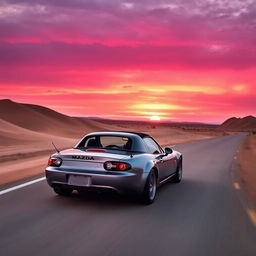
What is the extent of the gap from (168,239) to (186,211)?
2067 mm

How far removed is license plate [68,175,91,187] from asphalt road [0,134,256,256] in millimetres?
417

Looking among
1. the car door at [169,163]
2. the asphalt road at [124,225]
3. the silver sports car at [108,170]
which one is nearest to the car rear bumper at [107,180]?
the silver sports car at [108,170]

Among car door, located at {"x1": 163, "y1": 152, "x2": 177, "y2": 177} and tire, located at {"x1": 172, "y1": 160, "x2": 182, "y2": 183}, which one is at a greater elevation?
car door, located at {"x1": 163, "y1": 152, "x2": 177, "y2": 177}

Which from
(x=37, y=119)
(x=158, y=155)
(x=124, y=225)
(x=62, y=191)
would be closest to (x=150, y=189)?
(x=158, y=155)

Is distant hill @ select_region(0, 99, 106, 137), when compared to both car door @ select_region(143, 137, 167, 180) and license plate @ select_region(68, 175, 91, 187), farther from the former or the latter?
license plate @ select_region(68, 175, 91, 187)

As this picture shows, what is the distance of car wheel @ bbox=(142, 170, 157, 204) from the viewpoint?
8.69m

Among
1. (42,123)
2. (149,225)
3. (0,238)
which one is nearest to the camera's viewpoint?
(0,238)

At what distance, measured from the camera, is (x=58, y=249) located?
5609 mm

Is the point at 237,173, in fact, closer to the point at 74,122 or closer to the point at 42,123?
the point at 42,123

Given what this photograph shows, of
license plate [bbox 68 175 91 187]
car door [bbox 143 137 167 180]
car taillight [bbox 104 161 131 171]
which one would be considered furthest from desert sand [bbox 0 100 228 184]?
car taillight [bbox 104 161 131 171]

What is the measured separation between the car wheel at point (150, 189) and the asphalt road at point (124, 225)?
13 cm

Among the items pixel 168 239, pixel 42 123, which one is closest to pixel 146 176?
pixel 168 239

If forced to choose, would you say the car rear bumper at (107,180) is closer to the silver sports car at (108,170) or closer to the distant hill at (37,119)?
the silver sports car at (108,170)

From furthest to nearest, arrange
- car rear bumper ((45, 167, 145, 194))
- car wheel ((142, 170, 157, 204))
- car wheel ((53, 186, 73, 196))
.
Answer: car wheel ((53, 186, 73, 196)), car wheel ((142, 170, 157, 204)), car rear bumper ((45, 167, 145, 194))
